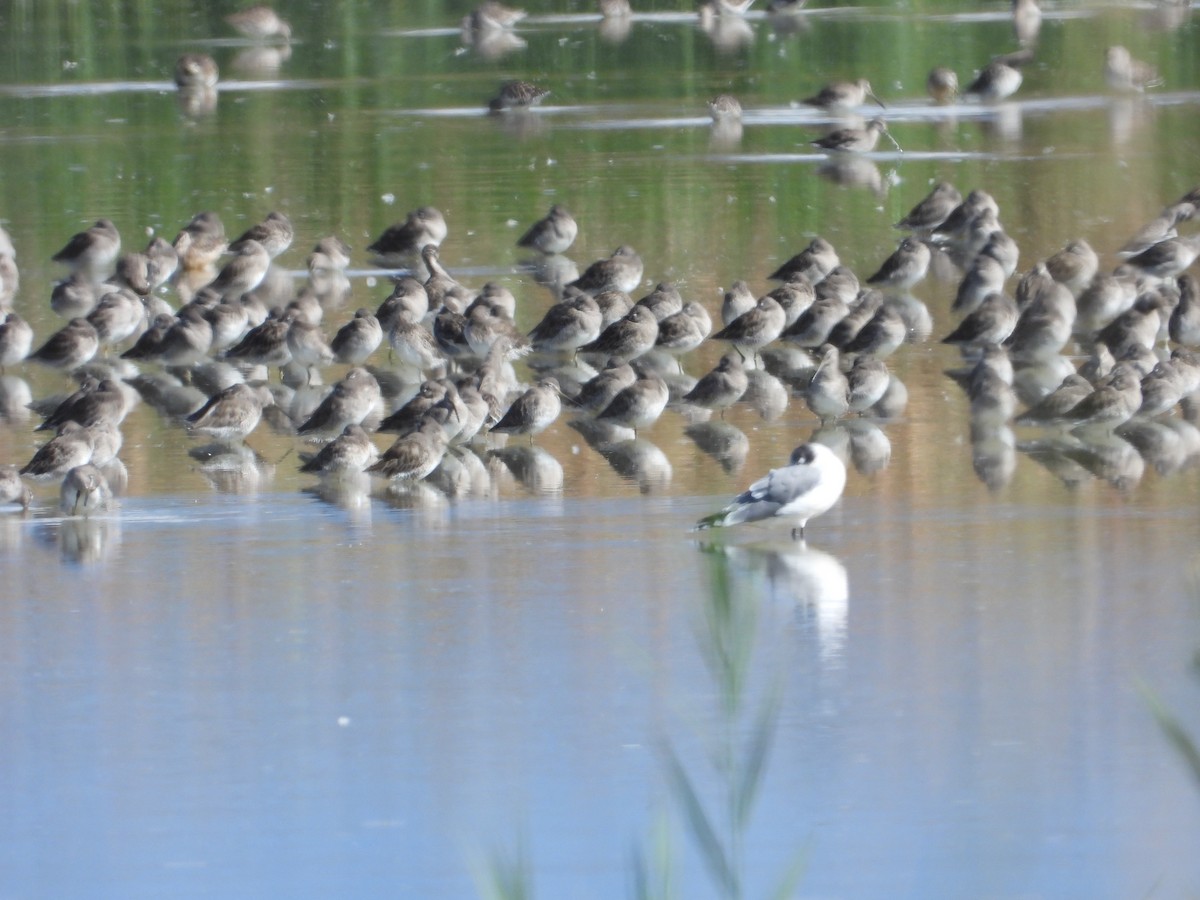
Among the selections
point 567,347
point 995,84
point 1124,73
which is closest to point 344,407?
point 567,347

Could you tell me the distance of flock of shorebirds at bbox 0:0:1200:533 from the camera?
10609mm

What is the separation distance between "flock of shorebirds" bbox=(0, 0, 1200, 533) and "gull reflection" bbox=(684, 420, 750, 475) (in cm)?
22

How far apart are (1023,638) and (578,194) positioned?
13.1 m

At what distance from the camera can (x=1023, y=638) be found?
7168 millimetres

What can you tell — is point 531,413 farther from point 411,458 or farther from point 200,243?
point 200,243

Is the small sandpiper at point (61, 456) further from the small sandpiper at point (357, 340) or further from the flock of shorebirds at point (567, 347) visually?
the small sandpiper at point (357, 340)

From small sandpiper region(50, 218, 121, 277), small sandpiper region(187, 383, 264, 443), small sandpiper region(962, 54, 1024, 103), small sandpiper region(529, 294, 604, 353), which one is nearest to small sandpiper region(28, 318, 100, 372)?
small sandpiper region(187, 383, 264, 443)

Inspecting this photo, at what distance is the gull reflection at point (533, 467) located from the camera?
1005 centimetres

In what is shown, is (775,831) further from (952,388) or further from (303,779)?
(952,388)

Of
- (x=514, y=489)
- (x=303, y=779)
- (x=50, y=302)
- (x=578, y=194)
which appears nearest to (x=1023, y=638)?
(x=303, y=779)

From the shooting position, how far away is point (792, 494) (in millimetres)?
8469

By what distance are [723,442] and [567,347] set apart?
2.65m

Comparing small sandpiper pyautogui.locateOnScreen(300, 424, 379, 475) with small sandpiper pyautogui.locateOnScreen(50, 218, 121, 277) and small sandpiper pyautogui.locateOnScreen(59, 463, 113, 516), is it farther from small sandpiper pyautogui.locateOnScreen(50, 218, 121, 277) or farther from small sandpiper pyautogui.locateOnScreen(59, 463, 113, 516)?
small sandpiper pyautogui.locateOnScreen(50, 218, 121, 277)

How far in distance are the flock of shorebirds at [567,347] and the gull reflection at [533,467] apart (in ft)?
0.42
